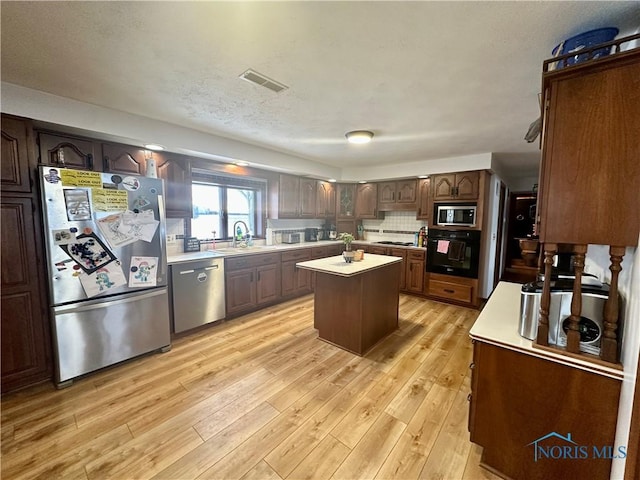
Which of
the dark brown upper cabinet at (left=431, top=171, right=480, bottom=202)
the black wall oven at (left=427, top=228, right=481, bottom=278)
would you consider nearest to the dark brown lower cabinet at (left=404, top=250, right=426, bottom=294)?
the black wall oven at (left=427, top=228, right=481, bottom=278)

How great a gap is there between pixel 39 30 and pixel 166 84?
26.2 inches

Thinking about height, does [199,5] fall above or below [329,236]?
above

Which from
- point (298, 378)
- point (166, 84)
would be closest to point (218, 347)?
point (298, 378)

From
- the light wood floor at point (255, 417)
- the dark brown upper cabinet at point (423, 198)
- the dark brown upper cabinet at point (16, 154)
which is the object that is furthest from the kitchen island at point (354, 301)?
the dark brown upper cabinet at point (16, 154)

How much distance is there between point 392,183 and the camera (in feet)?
16.7

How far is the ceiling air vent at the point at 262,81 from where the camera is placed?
1.80 m

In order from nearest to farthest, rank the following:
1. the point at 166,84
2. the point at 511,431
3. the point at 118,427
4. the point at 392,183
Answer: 1. the point at 511,431
2. the point at 118,427
3. the point at 166,84
4. the point at 392,183

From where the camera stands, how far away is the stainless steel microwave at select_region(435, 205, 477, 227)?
13.1ft

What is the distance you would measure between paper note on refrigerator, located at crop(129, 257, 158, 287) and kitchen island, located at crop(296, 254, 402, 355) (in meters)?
1.45

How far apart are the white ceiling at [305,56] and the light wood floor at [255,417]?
2.41 metres

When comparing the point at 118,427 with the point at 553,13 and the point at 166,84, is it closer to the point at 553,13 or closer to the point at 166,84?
the point at 166,84

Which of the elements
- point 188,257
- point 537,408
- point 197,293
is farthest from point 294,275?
point 537,408

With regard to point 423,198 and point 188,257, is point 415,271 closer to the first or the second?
point 423,198

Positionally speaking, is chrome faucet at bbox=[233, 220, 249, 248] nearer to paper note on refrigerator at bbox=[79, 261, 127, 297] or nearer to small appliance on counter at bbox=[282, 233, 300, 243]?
small appliance on counter at bbox=[282, 233, 300, 243]
